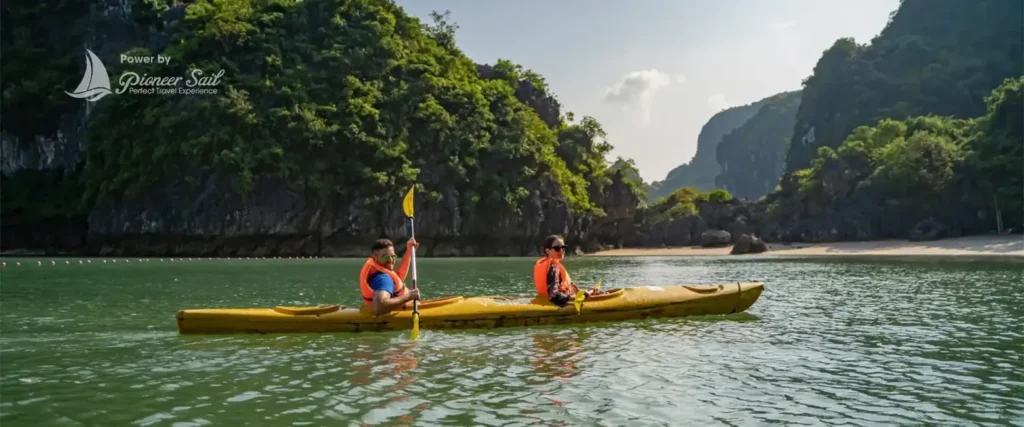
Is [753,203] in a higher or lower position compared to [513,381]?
higher

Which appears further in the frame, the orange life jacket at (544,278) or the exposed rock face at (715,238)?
the exposed rock face at (715,238)

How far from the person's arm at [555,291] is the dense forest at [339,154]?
130 feet

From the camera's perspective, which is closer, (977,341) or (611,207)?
(977,341)

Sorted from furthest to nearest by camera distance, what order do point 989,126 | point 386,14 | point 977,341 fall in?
point 386,14
point 989,126
point 977,341

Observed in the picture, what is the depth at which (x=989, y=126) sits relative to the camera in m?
49.3

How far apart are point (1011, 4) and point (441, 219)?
81.7 metres

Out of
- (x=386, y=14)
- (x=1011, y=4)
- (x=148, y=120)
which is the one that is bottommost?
(x=148, y=120)

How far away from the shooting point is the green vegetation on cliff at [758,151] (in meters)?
167

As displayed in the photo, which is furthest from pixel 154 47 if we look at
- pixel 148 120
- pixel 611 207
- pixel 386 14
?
pixel 611 207

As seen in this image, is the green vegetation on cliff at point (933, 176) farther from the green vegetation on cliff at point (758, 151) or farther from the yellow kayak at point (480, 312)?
the green vegetation on cliff at point (758, 151)

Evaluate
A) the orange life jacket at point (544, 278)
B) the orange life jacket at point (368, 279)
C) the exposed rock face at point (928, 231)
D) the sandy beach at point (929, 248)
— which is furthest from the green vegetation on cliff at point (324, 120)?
the orange life jacket at point (368, 279)

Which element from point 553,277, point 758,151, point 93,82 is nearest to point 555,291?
point 553,277

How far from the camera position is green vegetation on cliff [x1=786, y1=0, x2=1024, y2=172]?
3100 inches

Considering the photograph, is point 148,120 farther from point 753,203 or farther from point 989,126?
point 989,126
